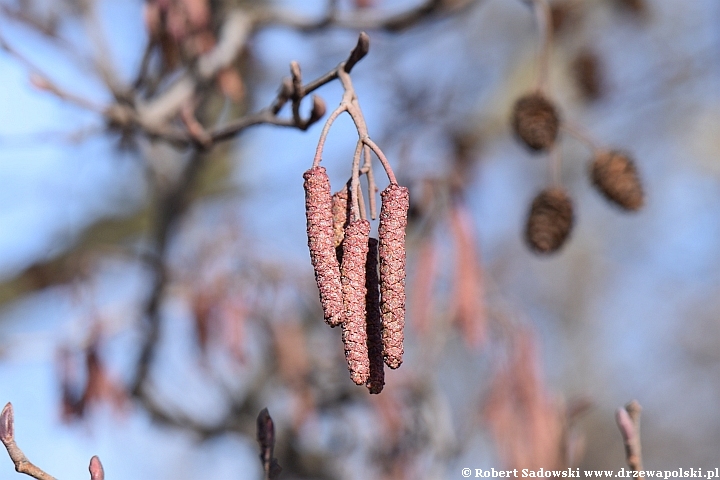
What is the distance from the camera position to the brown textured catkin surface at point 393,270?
2.54ft

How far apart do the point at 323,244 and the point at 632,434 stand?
19.9 inches

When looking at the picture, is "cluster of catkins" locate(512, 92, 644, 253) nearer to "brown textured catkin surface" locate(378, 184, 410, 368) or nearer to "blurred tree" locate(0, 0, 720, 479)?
"blurred tree" locate(0, 0, 720, 479)

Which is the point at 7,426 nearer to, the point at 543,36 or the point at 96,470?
the point at 96,470

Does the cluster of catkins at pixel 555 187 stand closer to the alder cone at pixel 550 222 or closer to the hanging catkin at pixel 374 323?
the alder cone at pixel 550 222

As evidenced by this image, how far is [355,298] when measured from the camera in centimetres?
78

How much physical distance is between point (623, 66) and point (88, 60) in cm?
465

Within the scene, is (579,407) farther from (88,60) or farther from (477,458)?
(477,458)

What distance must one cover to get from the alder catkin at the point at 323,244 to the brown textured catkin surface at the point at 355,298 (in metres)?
0.01

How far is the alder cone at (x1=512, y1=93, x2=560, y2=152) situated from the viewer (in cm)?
157

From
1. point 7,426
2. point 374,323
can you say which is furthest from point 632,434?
point 7,426

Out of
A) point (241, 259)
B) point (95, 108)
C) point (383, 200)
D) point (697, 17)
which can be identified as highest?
point (697, 17)

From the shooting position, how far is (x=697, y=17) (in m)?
5.88

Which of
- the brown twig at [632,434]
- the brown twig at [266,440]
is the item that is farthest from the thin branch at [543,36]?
the brown twig at [266,440]

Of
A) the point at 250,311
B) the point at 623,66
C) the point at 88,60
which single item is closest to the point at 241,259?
the point at 250,311
